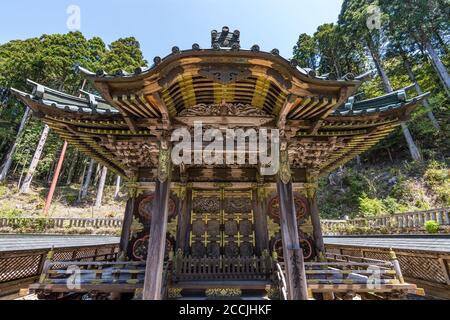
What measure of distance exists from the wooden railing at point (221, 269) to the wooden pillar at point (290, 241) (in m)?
2.44

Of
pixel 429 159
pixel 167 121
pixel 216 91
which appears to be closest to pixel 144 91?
pixel 167 121

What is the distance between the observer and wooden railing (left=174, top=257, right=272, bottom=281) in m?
7.20

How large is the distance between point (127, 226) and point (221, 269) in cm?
360

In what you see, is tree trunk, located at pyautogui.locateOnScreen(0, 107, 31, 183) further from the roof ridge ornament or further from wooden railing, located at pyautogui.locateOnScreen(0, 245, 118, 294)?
the roof ridge ornament

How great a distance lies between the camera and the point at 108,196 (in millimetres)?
33188

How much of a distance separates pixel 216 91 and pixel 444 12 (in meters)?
31.2

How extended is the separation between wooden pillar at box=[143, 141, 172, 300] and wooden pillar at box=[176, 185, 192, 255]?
2639 millimetres

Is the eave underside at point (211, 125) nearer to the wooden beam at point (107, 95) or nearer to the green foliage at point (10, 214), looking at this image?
the wooden beam at point (107, 95)

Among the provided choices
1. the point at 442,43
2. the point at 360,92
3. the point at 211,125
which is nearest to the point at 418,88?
the point at 442,43

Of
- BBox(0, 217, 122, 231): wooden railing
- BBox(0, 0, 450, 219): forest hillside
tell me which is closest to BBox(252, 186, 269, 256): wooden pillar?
BBox(0, 217, 122, 231): wooden railing

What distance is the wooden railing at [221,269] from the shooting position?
720 cm

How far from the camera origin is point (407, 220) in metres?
13.8

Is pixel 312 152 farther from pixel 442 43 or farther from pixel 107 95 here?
pixel 442 43

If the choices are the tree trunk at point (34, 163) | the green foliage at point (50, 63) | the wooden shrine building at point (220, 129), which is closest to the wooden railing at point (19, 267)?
the wooden shrine building at point (220, 129)
